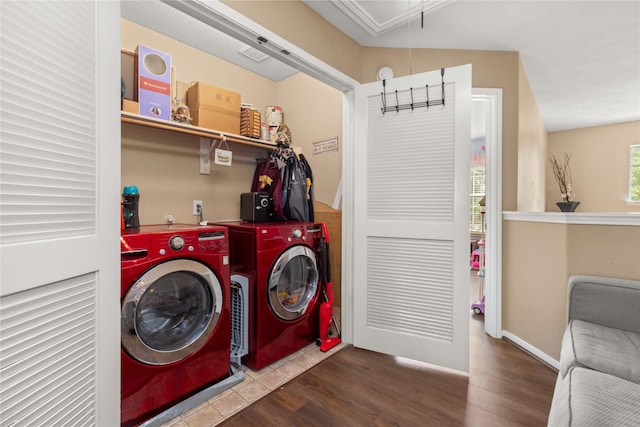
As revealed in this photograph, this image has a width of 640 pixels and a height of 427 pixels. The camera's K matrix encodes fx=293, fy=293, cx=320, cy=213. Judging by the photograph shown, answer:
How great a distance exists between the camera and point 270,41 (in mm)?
1662

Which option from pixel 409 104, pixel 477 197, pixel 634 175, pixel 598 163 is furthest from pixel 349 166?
pixel 634 175

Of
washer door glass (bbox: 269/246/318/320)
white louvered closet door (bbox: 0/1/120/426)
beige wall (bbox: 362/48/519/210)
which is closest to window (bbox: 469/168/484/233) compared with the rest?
beige wall (bbox: 362/48/519/210)

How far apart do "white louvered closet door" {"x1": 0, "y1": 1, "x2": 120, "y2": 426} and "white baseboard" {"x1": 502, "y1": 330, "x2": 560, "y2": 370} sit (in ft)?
8.07

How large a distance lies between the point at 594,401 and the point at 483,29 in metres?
2.34

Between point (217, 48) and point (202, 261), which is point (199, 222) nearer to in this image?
point (202, 261)

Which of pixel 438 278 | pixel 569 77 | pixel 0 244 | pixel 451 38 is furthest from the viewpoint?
pixel 569 77

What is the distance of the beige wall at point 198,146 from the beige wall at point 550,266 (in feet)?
5.10

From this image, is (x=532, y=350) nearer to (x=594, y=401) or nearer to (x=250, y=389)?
(x=594, y=401)

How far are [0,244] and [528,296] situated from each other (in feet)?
9.27

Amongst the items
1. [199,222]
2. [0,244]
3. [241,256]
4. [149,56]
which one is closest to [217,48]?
[149,56]

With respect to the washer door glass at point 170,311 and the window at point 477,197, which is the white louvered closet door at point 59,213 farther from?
the window at point 477,197

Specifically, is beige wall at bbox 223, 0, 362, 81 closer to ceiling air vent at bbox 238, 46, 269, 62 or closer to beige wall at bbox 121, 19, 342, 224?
beige wall at bbox 121, 19, 342, 224

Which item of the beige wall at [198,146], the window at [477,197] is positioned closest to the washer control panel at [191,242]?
the beige wall at [198,146]

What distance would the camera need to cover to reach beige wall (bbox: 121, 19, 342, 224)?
202 cm
